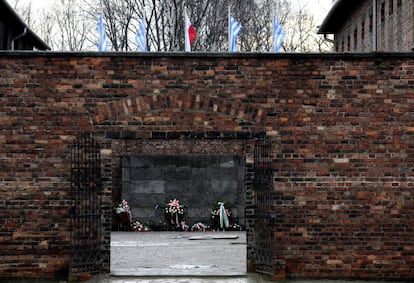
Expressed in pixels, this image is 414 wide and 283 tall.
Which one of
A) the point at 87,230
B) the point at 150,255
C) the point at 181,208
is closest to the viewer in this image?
the point at 87,230

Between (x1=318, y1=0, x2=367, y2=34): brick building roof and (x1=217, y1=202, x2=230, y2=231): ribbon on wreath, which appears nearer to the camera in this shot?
(x1=217, y1=202, x2=230, y2=231): ribbon on wreath

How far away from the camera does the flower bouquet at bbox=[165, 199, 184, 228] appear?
92.6 feet

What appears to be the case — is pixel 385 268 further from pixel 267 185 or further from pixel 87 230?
pixel 87 230

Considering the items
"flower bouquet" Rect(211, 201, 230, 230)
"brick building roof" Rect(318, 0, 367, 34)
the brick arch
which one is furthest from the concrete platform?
"brick building roof" Rect(318, 0, 367, 34)

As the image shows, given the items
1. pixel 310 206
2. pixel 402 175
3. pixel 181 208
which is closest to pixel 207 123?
pixel 310 206

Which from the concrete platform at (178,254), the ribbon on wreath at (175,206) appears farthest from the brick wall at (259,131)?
the ribbon on wreath at (175,206)

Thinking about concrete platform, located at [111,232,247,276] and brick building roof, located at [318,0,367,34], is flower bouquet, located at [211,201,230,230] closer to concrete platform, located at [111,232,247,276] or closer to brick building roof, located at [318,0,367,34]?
concrete platform, located at [111,232,247,276]

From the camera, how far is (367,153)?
47.2ft

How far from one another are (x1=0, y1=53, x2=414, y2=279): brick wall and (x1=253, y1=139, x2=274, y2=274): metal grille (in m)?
0.13

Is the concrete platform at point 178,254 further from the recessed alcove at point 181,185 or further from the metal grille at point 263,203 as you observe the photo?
the recessed alcove at point 181,185

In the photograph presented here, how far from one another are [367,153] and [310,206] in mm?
1294

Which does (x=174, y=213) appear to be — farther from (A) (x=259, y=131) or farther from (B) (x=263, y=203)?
(A) (x=259, y=131)

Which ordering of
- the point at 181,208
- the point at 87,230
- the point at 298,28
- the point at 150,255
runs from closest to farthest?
the point at 87,230
the point at 150,255
the point at 181,208
the point at 298,28

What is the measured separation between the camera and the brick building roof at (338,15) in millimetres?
33000
